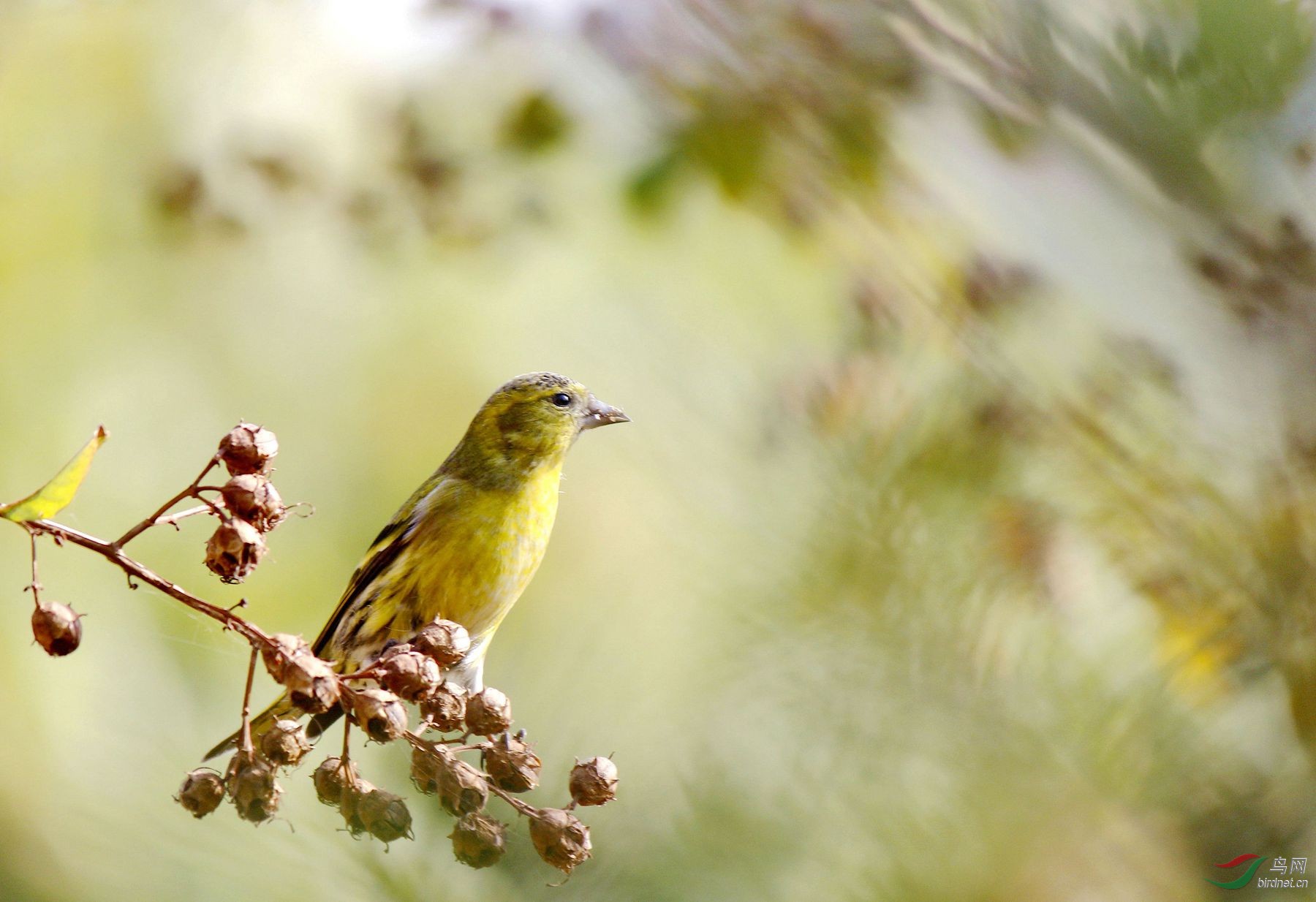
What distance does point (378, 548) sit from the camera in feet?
2.85

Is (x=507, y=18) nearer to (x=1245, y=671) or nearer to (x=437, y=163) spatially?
(x=437, y=163)

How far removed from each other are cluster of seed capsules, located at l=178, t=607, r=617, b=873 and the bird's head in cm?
29

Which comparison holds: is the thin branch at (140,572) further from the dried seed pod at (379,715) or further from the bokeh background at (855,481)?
the bokeh background at (855,481)

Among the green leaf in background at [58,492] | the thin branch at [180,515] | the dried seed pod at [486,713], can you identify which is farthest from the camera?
the dried seed pod at [486,713]

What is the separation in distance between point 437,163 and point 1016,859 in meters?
1.23

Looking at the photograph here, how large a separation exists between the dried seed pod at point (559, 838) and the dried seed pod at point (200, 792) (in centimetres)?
17

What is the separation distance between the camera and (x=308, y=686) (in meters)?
0.46

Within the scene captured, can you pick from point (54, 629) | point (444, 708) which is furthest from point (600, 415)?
point (54, 629)

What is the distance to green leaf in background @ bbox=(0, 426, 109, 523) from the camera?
1.16 feet

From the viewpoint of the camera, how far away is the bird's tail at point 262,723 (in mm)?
577

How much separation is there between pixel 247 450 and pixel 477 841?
0.82ft

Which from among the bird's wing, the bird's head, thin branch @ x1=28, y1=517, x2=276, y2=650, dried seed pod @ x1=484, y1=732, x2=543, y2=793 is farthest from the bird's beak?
thin branch @ x1=28, y1=517, x2=276, y2=650

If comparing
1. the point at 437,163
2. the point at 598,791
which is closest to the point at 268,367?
the point at 437,163

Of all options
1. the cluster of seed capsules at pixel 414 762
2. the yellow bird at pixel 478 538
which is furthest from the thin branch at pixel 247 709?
the yellow bird at pixel 478 538
